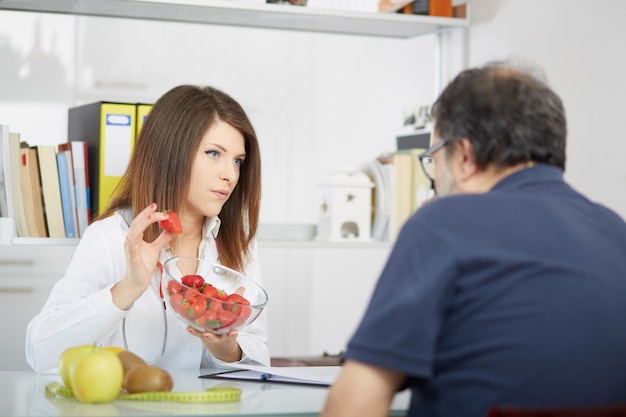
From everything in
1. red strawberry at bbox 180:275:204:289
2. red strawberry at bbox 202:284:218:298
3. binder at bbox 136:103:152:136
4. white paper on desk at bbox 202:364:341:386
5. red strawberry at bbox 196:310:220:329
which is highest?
binder at bbox 136:103:152:136

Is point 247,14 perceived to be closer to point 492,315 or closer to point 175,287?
point 175,287

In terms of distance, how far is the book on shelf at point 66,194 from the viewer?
265 centimetres

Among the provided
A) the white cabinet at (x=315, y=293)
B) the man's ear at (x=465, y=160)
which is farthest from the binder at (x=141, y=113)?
the white cabinet at (x=315, y=293)

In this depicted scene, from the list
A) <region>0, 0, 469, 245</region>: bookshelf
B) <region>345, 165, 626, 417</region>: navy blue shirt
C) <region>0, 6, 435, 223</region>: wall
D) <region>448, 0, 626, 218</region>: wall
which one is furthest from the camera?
<region>0, 6, 435, 223</region>: wall

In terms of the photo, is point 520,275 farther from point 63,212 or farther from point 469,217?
point 63,212

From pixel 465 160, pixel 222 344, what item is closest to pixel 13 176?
pixel 222 344

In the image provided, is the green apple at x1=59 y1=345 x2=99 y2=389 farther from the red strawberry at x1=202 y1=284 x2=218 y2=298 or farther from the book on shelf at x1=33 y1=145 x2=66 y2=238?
the book on shelf at x1=33 y1=145 x2=66 y2=238

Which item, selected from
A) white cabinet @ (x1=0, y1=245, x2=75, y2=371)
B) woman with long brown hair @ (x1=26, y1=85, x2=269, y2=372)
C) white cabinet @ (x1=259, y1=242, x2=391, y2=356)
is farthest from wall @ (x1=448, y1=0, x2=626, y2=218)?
white cabinet @ (x1=0, y1=245, x2=75, y2=371)

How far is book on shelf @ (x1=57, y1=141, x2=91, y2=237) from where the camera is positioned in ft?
8.71

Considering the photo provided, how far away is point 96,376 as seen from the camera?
1.50 m

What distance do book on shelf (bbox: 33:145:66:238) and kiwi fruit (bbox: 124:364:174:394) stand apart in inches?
46.1

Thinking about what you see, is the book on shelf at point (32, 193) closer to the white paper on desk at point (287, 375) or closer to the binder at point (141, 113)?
the binder at point (141, 113)

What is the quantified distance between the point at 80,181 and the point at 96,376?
4.16 ft

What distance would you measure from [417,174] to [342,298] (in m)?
1.68
